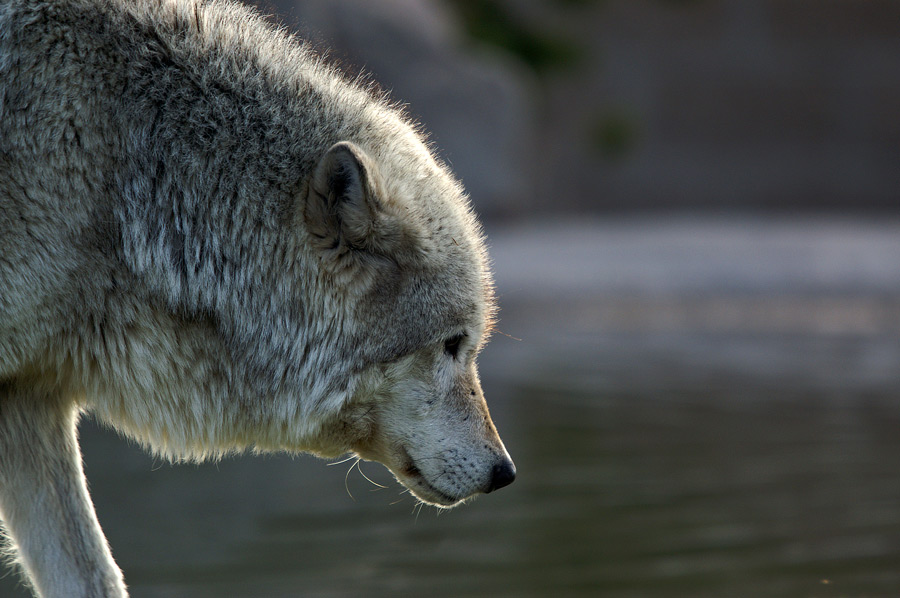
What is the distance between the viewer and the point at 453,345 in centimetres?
294

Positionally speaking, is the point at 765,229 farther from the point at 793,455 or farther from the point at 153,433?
the point at 153,433

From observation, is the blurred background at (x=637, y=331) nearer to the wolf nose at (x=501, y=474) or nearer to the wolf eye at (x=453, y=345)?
the wolf nose at (x=501, y=474)

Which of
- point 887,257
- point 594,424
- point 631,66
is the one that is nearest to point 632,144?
point 631,66

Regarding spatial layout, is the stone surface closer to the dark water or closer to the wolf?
the dark water

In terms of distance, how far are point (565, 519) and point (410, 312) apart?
1.91 metres

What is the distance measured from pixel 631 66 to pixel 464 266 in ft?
53.5

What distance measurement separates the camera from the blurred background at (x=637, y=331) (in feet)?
13.1

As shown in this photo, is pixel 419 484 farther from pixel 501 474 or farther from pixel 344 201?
pixel 344 201

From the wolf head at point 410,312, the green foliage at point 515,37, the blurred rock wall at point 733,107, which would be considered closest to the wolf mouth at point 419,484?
the wolf head at point 410,312

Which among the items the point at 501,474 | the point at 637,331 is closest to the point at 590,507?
the point at 501,474

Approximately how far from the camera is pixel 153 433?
2834 millimetres

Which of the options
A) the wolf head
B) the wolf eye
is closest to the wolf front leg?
the wolf head

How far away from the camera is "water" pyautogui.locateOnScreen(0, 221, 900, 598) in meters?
3.75

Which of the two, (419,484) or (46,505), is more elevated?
(419,484)
